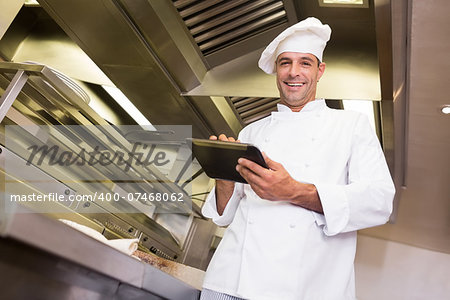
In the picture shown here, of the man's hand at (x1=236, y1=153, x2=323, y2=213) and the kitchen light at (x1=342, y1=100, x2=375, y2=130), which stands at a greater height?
the kitchen light at (x1=342, y1=100, x2=375, y2=130)

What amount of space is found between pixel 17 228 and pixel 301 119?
1.02 metres

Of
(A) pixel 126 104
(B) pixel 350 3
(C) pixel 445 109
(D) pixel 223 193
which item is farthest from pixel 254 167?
(A) pixel 126 104

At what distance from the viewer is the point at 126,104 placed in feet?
9.77

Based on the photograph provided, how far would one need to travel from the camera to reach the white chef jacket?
110cm

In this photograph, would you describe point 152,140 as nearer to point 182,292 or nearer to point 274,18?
point 274,18

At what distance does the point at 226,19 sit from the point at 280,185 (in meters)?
1.33

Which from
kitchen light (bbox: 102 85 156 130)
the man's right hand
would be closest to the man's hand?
the man's right hand

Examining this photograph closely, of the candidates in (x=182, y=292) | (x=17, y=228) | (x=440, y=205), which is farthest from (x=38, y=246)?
(x=440, y=205)

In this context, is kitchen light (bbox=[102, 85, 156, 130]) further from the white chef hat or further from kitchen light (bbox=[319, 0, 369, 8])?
the white chef hat

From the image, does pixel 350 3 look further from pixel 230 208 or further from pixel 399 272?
pixel 399 272

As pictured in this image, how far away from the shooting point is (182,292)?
108 cm

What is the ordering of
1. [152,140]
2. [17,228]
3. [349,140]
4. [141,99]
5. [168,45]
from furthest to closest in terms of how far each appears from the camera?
[152,140], [141,99], [168,45], [349,140], [17,228]

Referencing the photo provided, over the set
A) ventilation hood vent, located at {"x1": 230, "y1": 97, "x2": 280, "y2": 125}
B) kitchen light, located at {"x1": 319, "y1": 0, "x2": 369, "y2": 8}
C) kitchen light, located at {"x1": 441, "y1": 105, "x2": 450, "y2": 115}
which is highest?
kitchen light, located at {"x1": 319, "y1": 0, "x2": 369, "y2": 8}

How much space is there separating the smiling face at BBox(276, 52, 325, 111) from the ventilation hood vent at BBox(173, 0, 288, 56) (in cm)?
79
